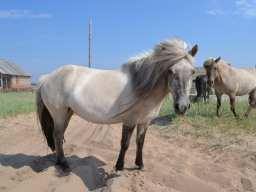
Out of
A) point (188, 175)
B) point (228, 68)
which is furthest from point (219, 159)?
point (228, 68)

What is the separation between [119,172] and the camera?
3268 mm

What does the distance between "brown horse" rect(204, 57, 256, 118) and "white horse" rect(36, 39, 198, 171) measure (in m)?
4.56

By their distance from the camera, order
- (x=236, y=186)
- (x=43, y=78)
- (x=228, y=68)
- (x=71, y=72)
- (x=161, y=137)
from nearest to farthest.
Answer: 1. (x=236, y=186)
2. (x=71, y=72)
3. (x=43, y=78)
4. (x=161, y=137)
5. (x=228, y=68)

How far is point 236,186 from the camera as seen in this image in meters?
2.85

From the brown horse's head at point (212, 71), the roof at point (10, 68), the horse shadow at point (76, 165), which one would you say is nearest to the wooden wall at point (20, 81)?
the roof at point (10, 68)

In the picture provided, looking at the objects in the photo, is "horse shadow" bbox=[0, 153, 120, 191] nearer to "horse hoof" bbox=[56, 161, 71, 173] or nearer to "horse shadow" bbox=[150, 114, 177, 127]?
"horse hoof" bbox=[56, 161, 71, 173]

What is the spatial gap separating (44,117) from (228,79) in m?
6.09

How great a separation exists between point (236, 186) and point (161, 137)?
2.84 metres

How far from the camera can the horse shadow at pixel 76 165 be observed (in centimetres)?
314

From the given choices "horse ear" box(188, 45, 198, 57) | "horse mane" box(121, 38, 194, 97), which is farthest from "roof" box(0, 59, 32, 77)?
"horse ear" box(188, 45, 198, 57)

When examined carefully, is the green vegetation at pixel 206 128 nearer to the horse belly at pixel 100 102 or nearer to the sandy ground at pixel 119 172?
the sandy ground at pixel 119 172

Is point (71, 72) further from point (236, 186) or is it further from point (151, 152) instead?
point (236, 186)

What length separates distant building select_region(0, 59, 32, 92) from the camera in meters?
29.3

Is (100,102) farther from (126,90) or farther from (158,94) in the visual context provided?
(158,94)
